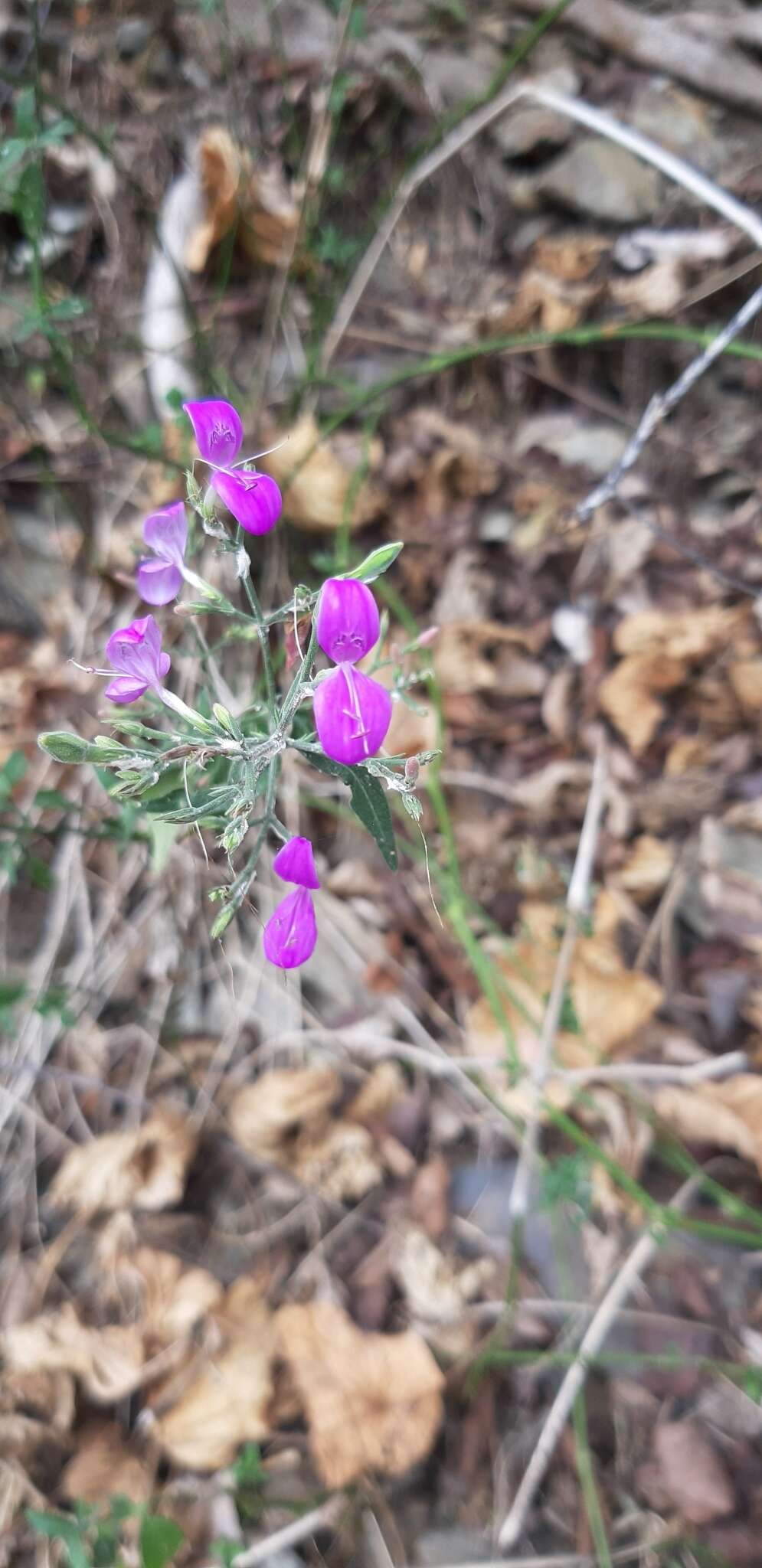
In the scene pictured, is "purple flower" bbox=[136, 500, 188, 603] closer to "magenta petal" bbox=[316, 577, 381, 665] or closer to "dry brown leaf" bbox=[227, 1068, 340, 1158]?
"magenta petal" bbox=[316, 577, 381, 665]

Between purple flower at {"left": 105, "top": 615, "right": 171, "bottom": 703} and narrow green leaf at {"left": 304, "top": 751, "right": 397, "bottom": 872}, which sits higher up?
purple flower at {"left": 105, "top": 615, "right": 171, "bottom": 703}

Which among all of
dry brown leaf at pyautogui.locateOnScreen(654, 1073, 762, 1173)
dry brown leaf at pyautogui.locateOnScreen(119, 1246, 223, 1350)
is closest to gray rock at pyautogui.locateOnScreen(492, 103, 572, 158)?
dry brown leaf at pyautogui.locateOnScreen(654, 1073, 762, 1173)

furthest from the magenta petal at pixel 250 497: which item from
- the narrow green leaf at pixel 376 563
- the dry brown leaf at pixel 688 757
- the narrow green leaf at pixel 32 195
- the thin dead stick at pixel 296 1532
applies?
the thin dead stick at pixel 296 1532

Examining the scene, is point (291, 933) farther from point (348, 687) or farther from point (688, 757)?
point (688, 757)

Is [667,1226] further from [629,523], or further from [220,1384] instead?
[629,523]

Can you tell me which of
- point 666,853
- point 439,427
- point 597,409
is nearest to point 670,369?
point 597,409

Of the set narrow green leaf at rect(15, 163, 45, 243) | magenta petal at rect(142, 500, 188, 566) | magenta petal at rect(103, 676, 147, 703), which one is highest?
narrow green leaf at rect(15, 163, 45, 243)

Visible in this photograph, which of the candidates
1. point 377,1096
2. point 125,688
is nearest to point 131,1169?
point 377,1096
